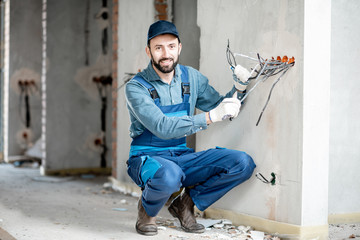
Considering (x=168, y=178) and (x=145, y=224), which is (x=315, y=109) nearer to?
(x=168, y=178)

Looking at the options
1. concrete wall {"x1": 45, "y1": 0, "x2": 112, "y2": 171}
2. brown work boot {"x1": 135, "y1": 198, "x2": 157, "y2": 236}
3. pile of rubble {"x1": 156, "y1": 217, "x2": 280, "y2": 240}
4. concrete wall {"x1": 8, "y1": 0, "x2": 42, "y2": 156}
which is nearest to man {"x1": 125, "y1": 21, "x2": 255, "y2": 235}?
brown work boot {"x1": 135, "y1": 198, "x2": 157, "y2": 236}

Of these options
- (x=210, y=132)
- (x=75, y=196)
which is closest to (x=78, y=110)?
(x=75, y=196)

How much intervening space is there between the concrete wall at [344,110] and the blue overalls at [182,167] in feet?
2.11

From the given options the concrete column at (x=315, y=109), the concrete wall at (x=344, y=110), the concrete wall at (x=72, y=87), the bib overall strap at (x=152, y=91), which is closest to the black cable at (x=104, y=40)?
the concrete wall at (x=72, y=87)

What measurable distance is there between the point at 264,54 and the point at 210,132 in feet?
2.37

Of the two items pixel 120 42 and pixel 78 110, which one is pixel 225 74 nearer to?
pixel 120 42

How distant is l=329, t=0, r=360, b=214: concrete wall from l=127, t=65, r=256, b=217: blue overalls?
64 cm

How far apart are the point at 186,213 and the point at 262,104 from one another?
811 millimetres

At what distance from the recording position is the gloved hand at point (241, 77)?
9.29 ft

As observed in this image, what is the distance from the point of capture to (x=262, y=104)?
9.49 feet

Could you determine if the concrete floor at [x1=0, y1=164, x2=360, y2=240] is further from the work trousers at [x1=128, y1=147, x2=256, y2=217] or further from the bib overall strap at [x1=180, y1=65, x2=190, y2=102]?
the bib overall strap at [x1=180, y1=65, x2=190, y2=102]

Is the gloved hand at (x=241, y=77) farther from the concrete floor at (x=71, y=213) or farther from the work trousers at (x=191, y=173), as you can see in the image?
the concrete floor at (x=71, y=213)

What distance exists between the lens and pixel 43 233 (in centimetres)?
281

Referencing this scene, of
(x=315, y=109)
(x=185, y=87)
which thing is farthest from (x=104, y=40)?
(x=315, y=109)
